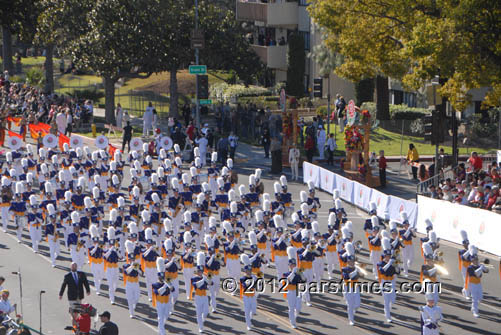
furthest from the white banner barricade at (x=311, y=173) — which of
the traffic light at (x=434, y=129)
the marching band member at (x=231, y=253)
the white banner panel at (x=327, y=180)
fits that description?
the marching band member at (x=231, y=253)

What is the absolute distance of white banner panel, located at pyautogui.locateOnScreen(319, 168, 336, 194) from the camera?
34000 millimetres

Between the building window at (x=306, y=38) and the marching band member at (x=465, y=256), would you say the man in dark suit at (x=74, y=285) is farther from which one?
the building window at (x=306, y=38)

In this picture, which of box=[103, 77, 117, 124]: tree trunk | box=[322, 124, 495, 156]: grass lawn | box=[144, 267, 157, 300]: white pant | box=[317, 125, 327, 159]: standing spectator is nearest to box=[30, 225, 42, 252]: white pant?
box=[144, 267, 157, 300]: white pant

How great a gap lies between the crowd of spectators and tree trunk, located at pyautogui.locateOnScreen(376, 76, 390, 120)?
1640 cm

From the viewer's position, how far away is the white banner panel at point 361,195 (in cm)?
3134

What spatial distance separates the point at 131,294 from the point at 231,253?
3185 mm

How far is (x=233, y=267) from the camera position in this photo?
2305 centimetres

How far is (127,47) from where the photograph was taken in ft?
145

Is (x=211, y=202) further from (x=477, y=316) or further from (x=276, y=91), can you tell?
(x=276, y=91)

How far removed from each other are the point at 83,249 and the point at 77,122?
2319cm

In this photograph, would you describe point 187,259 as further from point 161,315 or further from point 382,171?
point 382,171

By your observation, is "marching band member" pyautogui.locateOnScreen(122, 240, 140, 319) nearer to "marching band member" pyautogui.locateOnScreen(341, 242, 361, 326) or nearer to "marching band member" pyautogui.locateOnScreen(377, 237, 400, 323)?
"marching band member" pyautogui.locateOnScreen(341, 242, 361, 326)

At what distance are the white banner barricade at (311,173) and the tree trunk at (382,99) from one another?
1290 centimetres

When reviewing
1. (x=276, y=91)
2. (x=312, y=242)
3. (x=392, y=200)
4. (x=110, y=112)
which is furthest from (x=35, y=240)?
(x=276, y=91)
